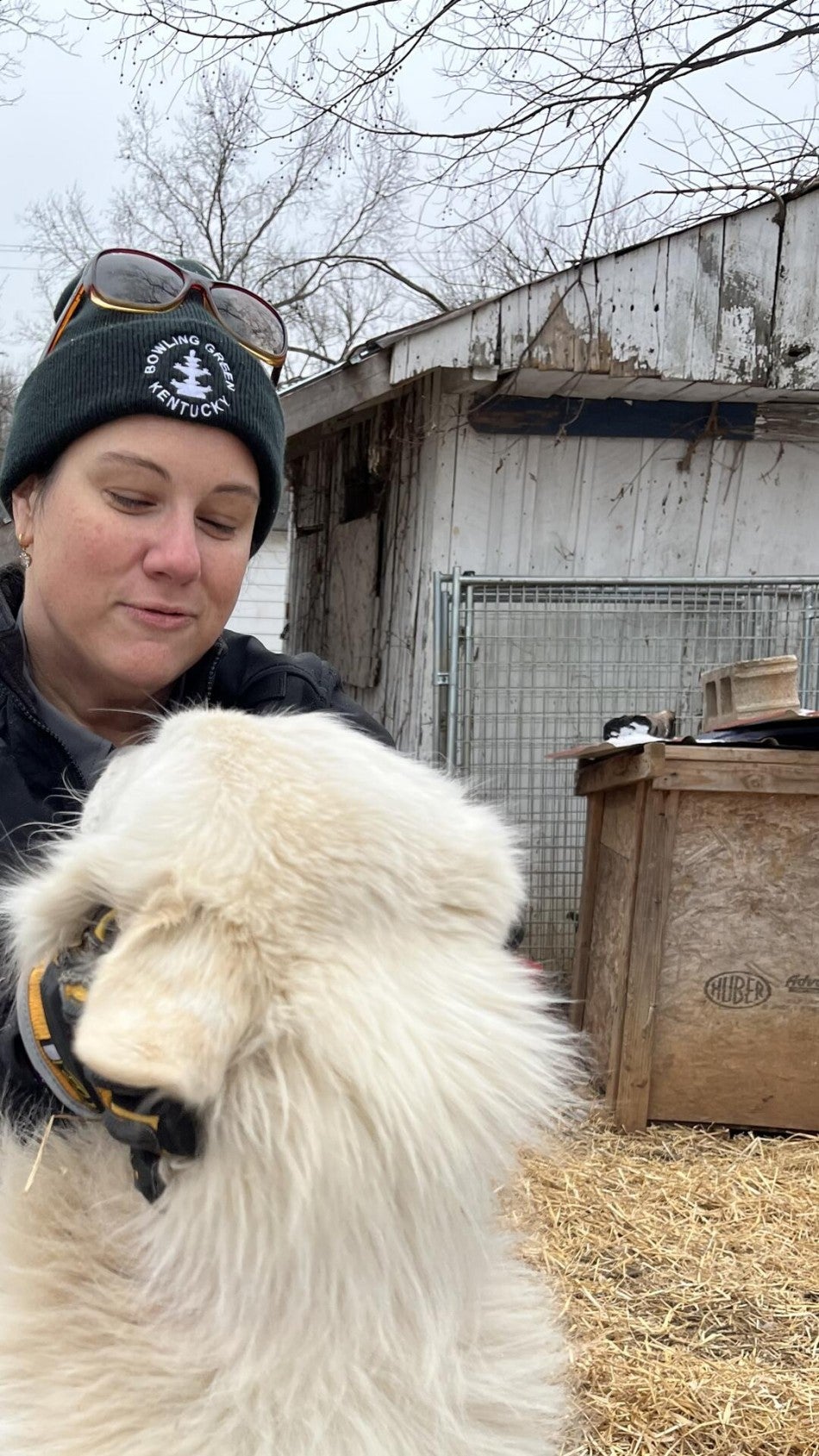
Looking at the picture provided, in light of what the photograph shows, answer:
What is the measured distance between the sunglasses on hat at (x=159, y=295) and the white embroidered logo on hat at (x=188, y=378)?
136 millimetres

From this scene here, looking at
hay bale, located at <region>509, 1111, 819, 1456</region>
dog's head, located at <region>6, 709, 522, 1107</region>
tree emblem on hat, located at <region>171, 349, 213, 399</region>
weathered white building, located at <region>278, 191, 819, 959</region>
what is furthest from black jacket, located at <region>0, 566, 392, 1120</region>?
weathered white building, located at <region>278, 191, 819, 959</region>

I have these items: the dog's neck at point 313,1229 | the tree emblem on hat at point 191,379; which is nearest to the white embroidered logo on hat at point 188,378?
the tree emblem on hat at point 191,379

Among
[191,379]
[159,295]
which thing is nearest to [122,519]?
[191,379]

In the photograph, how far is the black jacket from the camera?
145 cm

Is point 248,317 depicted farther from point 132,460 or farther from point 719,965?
point 719,965

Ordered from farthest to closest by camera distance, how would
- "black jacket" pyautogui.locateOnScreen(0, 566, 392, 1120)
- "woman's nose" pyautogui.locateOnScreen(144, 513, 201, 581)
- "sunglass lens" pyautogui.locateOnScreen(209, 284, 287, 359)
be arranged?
"sunglass lens" pyautogui.locateOnScreen(209, 284, 287, 359), "woman's nose" pyautogui.locateOnScreen(144, 513, 201, 581), "black jacket" pyautogui.locateOnScreen(0, 566, 392, 1120)

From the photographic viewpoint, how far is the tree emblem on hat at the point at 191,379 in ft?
6.02

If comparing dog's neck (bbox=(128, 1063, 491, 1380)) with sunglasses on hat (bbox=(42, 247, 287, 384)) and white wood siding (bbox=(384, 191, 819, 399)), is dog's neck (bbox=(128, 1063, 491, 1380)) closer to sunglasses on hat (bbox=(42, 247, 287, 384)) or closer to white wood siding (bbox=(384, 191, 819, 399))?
sunglasses on hat (bbox=(42, 247, 287, 384))

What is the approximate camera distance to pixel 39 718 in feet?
6.03

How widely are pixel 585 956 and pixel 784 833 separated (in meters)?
1.20

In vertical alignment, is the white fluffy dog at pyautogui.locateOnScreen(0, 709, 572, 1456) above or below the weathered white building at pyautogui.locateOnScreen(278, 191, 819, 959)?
below

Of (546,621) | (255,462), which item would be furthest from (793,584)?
(255,462)

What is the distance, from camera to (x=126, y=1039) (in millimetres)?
882

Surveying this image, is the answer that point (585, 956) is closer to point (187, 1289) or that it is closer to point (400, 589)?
point (400, 589)
